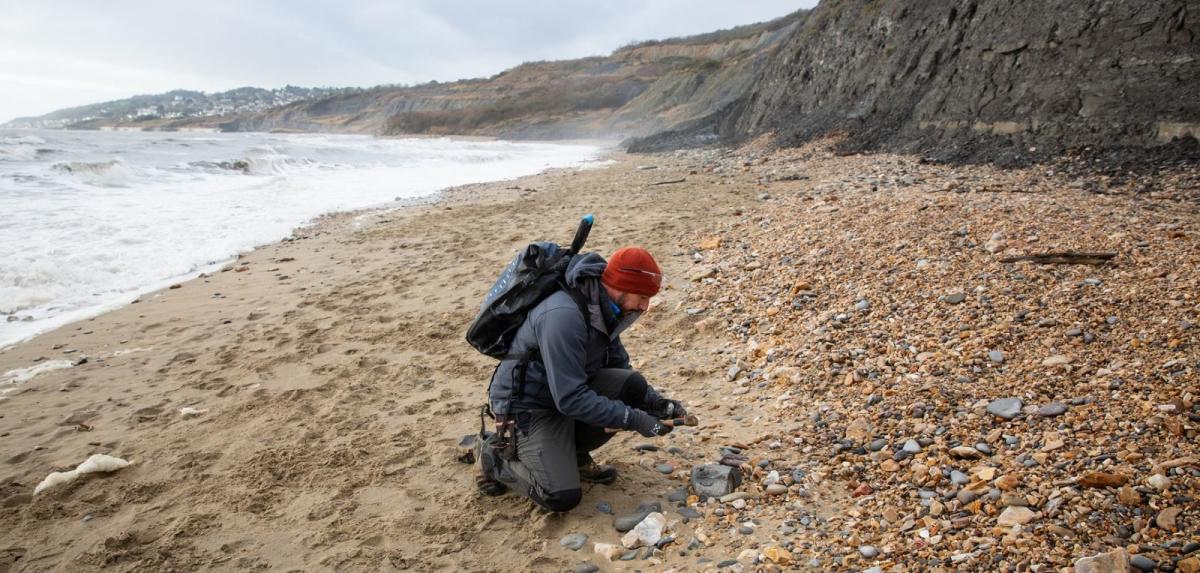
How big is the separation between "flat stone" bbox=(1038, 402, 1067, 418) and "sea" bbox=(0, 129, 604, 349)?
310 inches

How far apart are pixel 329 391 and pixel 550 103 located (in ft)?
202

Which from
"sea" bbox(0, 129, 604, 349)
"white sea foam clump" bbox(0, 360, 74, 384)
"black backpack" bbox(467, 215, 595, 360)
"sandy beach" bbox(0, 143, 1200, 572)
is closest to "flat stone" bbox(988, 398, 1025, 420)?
"sandy beach" bbox(0, 143, 1200, 572)

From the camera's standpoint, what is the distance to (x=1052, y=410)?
10.2ft

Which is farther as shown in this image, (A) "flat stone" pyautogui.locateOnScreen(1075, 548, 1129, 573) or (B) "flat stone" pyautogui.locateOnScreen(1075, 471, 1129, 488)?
(B) "flat stone" pyautogui.locateOnScreen(1075, 471, 1129, 488)

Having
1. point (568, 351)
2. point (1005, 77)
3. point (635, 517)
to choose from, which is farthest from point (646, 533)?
point (1005, 77)

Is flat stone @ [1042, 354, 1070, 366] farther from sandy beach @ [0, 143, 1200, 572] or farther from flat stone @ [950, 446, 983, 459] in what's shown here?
flat stone @ [950, 446, 983, 459]

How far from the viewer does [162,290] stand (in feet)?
24.3

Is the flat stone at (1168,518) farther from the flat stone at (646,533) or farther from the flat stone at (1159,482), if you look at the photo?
the flat stone at (646,533)

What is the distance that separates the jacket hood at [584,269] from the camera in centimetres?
289

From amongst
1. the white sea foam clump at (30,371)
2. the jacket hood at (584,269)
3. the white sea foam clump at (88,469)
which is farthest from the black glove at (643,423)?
the white sea foam clump at (30,371)

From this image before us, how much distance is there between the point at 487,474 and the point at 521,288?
3.56 ft

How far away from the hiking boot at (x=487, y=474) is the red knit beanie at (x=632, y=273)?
114 centimetres

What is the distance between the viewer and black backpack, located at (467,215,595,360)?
2.94 meters

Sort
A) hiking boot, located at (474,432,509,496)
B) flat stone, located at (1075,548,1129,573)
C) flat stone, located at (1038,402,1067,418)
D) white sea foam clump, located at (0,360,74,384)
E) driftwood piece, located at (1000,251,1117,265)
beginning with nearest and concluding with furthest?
flat stone, located at (1075,548,1129,573) → flat stone, located at (1038,402,1067,418) → hiking boot, located at (474,432,509,496) → driftwood piece, located at (1000,251,1117,265) → white sea foam clump, located at (0,360,74,384)
